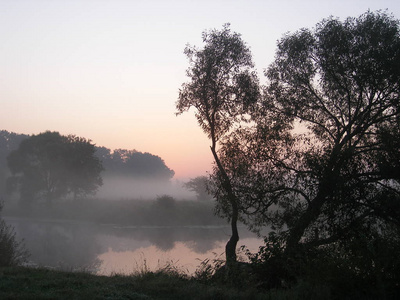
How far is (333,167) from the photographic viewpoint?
1148 centimetres

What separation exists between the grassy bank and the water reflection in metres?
10.5

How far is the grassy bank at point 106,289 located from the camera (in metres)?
7.44

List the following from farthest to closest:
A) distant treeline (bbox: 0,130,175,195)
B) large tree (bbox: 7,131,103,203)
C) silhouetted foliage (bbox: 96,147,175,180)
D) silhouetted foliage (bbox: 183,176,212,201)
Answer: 1. silhouetted foliage (bbox: 96,147,175,180)
2. distant treeline (bbox: 0,130,175,195)
3. silhouetted foliage (bbox: 183,176,212,201)
4. large tree (bbox: 7,131,103,203)

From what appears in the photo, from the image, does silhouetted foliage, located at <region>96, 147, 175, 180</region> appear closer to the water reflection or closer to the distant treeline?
the distant treeline

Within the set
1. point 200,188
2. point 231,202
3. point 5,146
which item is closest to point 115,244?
point 231,202

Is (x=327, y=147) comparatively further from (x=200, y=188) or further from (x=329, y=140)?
(x=200, y=188)

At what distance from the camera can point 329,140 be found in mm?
14461

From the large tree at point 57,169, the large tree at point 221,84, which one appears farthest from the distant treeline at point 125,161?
the large tree at point 221,84

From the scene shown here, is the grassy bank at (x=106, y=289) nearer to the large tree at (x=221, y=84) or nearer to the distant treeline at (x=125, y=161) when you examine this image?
the large tree at (x=221, y=84)

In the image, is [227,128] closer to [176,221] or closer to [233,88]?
[233,88]

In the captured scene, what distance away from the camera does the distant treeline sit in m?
109

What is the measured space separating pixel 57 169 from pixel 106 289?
5155cm

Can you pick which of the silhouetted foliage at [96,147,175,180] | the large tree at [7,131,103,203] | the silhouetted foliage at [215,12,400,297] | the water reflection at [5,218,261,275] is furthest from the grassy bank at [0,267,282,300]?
the silhouetted foliage at [96,147,175,180]

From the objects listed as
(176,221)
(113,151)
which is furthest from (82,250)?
(113,151)
